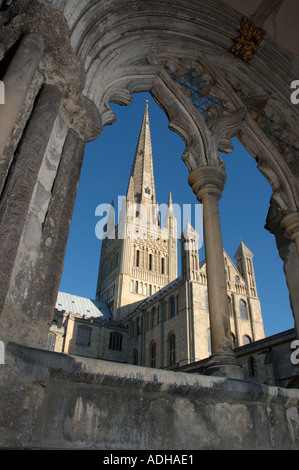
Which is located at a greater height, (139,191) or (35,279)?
(139,191)

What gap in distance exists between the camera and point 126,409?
213 centimetres

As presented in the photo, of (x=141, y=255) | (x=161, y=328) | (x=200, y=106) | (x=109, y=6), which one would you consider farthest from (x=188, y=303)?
(x=109, y=6)

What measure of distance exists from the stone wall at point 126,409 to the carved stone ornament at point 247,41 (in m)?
5.49

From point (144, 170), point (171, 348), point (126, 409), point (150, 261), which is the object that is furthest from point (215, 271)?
point (144, 170)

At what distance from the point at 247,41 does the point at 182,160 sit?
2531mm

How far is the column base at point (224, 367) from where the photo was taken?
10.3 feet

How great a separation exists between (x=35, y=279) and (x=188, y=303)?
29.2m

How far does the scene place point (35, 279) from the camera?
7.61ft

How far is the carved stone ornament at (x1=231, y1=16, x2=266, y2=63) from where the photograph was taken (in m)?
5.52

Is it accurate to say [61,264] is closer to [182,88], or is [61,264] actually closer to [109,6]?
[109,6]

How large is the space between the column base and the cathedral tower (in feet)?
142

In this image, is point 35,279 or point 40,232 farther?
point 40,232

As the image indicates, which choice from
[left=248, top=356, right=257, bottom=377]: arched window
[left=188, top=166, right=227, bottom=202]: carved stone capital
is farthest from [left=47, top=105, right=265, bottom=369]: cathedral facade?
[left=188, top=166, right=227, bottom=202]: carved stone capital

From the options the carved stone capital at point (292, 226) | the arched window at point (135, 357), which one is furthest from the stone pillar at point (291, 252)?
the arched window at point (135, 357)
